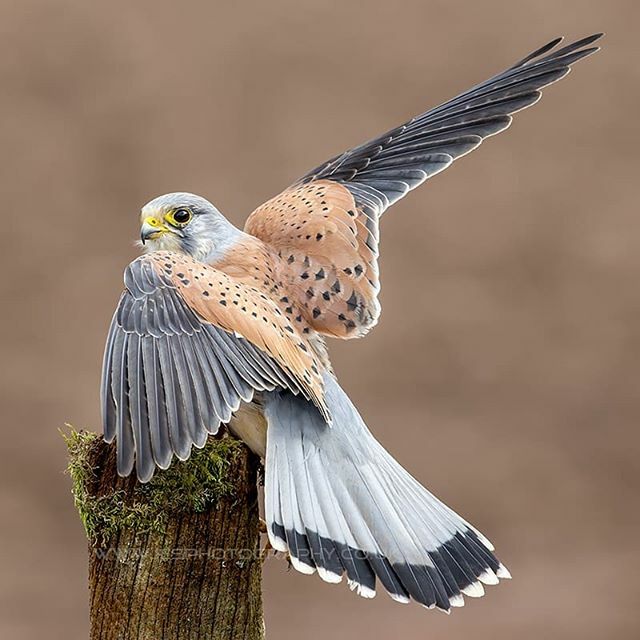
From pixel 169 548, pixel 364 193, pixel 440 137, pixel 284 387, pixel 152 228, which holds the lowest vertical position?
pixel 169 548

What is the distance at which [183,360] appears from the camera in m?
2.08

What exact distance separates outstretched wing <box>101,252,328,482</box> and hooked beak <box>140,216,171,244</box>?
0.86ft

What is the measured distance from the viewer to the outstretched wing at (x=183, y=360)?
1.96m

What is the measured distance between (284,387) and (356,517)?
12.1 inches

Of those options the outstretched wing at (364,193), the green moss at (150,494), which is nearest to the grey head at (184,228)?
the outstretched wing at (364,193)

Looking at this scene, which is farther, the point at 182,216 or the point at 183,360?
the point at 182,216

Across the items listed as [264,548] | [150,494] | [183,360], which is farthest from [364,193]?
[150,494]

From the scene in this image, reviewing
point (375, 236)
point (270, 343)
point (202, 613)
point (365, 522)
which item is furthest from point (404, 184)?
point (202, 613)

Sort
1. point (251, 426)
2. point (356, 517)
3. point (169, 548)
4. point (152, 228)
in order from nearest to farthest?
point (169, 548) < point (356, 517) < point (251, 426) < point (152, 228)

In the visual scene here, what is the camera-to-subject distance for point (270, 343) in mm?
2178

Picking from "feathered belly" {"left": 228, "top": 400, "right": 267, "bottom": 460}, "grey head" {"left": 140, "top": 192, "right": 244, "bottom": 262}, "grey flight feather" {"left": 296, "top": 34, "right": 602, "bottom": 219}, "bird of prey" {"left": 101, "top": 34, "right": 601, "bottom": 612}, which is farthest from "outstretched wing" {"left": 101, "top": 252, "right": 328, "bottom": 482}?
"grey flight feather" {"left": 296, "top": 34, "right": 602, "bottom": 219}

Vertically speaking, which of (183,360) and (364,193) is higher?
(364,193)

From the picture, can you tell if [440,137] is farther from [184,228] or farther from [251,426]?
[251,426]

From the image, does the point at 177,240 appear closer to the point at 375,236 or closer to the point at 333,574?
the point at 375,236
